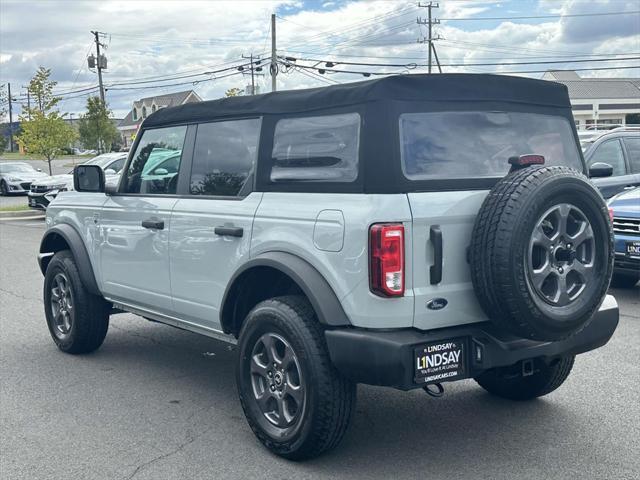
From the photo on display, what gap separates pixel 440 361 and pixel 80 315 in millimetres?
3459

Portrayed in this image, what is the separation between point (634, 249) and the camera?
801cm

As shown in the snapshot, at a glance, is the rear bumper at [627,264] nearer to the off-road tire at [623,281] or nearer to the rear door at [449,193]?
the off-road tire at [623,281]

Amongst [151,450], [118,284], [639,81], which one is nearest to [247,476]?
[151,450]

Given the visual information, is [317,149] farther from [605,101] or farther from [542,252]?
[605,101]

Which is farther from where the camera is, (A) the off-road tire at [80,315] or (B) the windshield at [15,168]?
(B) the windshield at [15,168]

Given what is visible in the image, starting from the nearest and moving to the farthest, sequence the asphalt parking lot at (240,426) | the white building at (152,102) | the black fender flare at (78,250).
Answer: the asphalt parking lot at (240,426), the black fender flare at (78,250), the white building at (152,102)

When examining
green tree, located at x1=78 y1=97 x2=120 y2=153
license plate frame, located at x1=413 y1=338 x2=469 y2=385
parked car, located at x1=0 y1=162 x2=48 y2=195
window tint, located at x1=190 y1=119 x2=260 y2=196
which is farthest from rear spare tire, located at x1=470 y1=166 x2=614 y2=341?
green tree, located at x1=78 y1=97 x2=120 y2=153

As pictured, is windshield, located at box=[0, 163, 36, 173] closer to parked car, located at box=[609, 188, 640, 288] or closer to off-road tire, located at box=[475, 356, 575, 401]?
parked car, located at box=[609, 188, 640, 288]

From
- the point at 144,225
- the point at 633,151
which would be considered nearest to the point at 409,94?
the point at 144,225

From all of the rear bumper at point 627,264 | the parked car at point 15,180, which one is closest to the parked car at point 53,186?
the parked car at point 15,180

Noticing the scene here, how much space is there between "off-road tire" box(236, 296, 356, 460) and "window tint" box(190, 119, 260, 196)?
882mm

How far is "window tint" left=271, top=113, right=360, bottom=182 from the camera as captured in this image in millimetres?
3922

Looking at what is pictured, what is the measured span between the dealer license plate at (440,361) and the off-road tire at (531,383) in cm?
94

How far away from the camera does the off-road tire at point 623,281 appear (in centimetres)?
888
